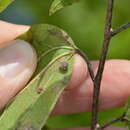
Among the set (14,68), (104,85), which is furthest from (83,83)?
(14,68)

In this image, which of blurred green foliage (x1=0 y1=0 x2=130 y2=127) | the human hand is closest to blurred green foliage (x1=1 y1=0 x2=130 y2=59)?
blurred green foliage (x1=0 y1=0 x2=130 y2=127)

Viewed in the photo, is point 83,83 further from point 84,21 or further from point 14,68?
point 84,21

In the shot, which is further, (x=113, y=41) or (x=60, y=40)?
(x=113, y=41)

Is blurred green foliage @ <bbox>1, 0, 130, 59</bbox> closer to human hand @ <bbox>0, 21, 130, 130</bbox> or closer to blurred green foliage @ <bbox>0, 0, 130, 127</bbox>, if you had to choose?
blurred green foliage @ <bbox>0, 0, 130, 127</bbox>

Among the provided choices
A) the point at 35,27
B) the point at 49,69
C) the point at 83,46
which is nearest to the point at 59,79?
the point at 49,69

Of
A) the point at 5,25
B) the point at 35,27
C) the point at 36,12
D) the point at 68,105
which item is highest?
the point at 35,27

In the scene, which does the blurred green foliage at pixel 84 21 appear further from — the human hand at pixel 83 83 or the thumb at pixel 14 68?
the thumb at pixel 14 68

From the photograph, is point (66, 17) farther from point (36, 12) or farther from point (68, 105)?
point (68, 105)
